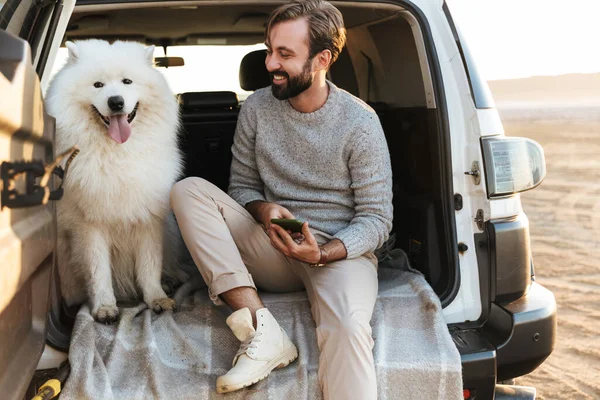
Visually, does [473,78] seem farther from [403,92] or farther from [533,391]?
[533,391]

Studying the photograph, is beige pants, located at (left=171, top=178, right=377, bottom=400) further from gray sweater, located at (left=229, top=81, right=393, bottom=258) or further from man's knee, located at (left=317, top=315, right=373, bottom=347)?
gray sweater, located at (left=229, top=81, right=393, bottom=258)

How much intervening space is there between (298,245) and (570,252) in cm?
402

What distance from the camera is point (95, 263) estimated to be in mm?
2408

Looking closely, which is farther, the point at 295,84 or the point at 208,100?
the point at 208,100

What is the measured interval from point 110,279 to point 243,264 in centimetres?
62

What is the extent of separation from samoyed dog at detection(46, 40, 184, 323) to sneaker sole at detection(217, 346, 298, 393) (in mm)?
636

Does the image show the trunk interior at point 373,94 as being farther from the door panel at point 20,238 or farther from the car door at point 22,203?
the door panel at point 20,238

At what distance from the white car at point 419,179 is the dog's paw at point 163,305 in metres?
0.34

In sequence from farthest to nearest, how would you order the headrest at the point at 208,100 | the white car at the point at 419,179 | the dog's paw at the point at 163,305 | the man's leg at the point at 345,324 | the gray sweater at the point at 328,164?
the headrest at the point at 208,100
the dog's paw at the point at 163,305
the gray sweater at the point at 328,164
the man's leg at the point at 345,324
the white car at the point at 419,179

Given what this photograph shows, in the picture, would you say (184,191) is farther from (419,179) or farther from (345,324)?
(419,179)

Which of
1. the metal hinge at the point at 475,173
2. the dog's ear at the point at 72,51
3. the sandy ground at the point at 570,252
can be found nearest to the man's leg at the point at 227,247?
the dog's ear at the point at 72,51

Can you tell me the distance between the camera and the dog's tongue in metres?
2.27

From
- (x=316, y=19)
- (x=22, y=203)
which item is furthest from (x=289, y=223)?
(x=22, y=203)

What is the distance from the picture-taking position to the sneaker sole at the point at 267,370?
1854 millimetres
